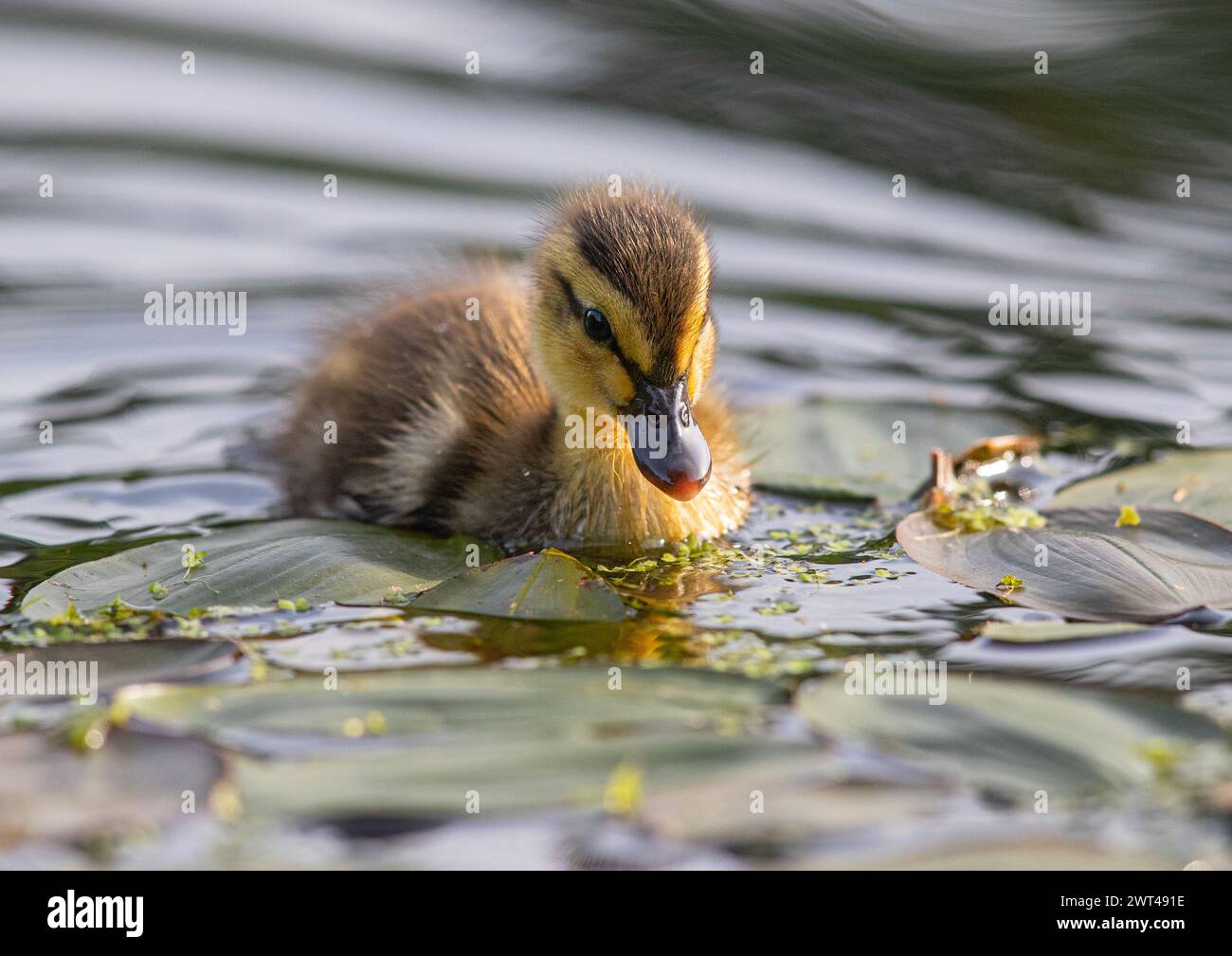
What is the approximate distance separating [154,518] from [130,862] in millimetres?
2172

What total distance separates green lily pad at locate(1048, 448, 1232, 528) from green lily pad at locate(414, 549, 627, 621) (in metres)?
1.53

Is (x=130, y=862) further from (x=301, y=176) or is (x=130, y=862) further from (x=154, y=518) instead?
(x=301, y=176)

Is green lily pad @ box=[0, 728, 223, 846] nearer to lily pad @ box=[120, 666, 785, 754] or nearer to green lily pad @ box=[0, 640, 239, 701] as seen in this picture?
lily pad @ box=[120, 666, 785, 754]

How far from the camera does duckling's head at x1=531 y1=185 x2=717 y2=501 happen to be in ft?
13.6

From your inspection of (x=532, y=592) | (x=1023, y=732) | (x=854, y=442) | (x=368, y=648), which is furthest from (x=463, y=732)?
(x=854, y=442)

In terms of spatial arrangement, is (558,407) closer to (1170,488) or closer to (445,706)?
(445,706)

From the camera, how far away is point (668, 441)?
4125 millimetres

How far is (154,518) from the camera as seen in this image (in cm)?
471

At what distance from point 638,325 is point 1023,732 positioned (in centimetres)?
162

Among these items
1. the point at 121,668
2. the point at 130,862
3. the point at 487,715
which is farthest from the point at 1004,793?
the point at 121,668

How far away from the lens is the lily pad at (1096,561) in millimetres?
3818

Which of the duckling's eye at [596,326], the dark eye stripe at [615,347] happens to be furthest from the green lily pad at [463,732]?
the duckling's eye at [596,326]

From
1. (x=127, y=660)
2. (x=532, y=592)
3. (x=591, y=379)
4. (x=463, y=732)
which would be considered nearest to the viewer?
(x=463, y=732)

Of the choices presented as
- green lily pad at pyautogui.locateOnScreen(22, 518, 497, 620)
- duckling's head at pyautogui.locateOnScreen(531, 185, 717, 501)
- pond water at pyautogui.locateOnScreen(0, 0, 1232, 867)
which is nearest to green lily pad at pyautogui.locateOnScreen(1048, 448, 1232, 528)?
pond water at pyautogui.locateOnScreen(0, 0, 1232, 867)
